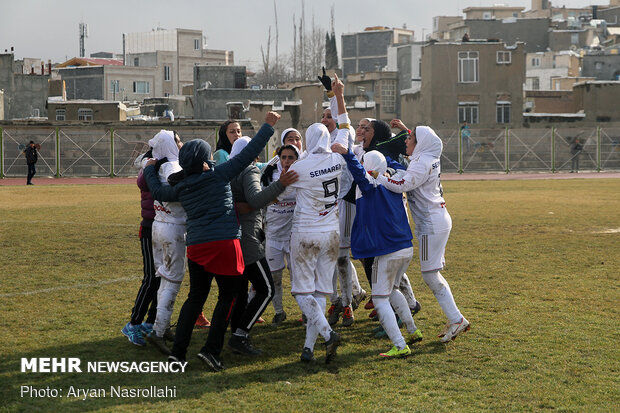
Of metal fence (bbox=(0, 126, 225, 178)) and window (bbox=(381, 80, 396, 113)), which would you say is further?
window (bbox=(381, 80, 396, 113))

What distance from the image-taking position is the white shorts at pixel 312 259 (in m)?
7.62

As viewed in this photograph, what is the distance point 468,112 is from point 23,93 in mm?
39786

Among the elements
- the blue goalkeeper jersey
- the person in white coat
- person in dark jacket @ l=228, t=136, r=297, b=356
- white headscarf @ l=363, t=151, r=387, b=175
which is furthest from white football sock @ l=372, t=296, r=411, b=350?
white headscarf @ l=363, t=151, r=387, b=175

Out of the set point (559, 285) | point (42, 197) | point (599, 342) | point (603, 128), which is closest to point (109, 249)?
point (559, 285)

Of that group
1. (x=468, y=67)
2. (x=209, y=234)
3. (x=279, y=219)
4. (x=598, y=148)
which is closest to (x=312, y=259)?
(x=209, y=234)

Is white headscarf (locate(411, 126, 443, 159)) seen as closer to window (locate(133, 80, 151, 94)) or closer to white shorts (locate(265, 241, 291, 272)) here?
white shorts (locate(265, 241, 291, 272))

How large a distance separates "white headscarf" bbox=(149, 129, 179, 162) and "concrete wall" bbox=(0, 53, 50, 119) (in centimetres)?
6808

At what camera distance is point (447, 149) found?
48.8m

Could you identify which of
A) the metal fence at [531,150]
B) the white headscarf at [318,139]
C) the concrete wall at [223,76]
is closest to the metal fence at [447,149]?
the metal fence at [531,150]

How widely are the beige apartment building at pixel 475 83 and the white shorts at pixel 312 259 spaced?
5464cm

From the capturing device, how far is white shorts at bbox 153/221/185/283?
7.97 meters

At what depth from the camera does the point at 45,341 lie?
27.3 feet

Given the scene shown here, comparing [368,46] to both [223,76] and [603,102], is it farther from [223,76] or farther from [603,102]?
[603,102]

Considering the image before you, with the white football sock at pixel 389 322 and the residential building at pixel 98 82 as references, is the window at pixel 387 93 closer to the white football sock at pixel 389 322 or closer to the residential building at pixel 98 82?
the residential building at pixel 98 82
